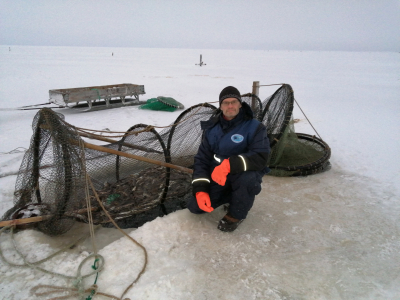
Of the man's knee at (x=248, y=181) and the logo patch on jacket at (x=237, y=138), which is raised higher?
the logo patch on jacket at (x=237, y=138)

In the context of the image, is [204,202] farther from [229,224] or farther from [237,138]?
[237,138]

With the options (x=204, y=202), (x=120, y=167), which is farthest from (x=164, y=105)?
(x=204, y=202)

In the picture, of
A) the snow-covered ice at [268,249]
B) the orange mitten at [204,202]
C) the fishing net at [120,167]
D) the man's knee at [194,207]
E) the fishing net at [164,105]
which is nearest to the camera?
the snow-covered ice at [268,249]

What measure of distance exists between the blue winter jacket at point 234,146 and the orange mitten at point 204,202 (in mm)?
51

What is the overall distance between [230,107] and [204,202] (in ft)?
3.20

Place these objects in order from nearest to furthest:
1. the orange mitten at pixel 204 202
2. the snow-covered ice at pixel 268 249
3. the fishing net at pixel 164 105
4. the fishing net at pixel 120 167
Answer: the snow-covered ice at pixel 268 249 < the fishing net at pixel 120 167 < the orange mitten at pixel 204 202 < the fishing net at pixel 164 105

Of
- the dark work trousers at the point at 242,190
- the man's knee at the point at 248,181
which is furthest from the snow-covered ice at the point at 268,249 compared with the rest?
the man's knee at the point at 248,181

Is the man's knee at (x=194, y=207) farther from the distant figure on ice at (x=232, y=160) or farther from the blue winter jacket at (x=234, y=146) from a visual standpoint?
the blue winter jacket at (x=234, y=146)

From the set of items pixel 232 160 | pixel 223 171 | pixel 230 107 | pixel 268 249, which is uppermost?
pixel 230 107

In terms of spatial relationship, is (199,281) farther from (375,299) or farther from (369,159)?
(369,159)

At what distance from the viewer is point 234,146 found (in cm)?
261

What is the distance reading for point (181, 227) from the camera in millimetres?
2676

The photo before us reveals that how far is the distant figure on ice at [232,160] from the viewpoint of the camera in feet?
8.13

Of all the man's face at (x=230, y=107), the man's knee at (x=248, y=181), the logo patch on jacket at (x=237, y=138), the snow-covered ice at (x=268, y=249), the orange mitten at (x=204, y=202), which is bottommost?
the snow-covered ice at (x=268, y=249)
